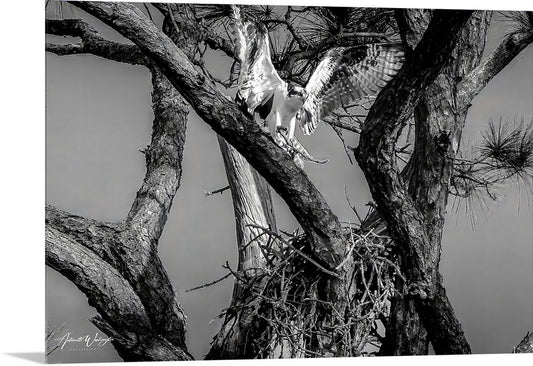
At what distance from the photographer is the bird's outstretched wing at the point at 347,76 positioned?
10.9 feet

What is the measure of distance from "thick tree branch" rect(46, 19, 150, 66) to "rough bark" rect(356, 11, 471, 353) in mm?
1145

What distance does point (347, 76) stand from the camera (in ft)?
11.0

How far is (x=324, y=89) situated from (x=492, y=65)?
0.63 meters

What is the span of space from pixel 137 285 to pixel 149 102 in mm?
752

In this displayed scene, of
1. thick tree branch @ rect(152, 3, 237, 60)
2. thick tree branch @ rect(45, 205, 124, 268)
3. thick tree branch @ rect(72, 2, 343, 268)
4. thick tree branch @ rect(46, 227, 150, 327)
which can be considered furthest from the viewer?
thick tree branch @ rect(152, 3, 237, 60)

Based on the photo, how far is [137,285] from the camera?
3240 millimetres

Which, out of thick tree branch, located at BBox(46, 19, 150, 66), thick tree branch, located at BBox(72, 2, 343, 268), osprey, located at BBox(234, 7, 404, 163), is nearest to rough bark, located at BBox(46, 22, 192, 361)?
thick tree branch, located at BBox(46, 19, 150, 66)

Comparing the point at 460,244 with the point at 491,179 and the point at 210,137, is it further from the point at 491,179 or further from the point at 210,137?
the point at 210,137

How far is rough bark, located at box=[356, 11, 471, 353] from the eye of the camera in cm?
252

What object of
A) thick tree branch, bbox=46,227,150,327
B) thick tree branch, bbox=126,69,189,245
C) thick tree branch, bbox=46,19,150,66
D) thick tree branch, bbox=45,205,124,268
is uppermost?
thick tree branch, bbox=46,19,150,66

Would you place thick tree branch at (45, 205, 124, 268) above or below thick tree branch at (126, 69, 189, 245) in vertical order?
below

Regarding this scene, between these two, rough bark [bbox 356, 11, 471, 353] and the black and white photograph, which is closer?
rough bark [bbox 356, 11, 471, 353]

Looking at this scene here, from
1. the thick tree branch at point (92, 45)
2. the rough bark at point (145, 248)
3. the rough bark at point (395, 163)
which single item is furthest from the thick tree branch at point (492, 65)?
the thick tree branch at point (92, 45)

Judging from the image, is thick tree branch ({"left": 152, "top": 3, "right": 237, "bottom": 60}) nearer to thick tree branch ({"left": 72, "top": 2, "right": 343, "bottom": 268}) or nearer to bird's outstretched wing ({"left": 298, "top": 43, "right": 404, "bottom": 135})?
bird's outstretched wing ({"left": 298, "top": 43, "right": 404, "bottom": 135})
